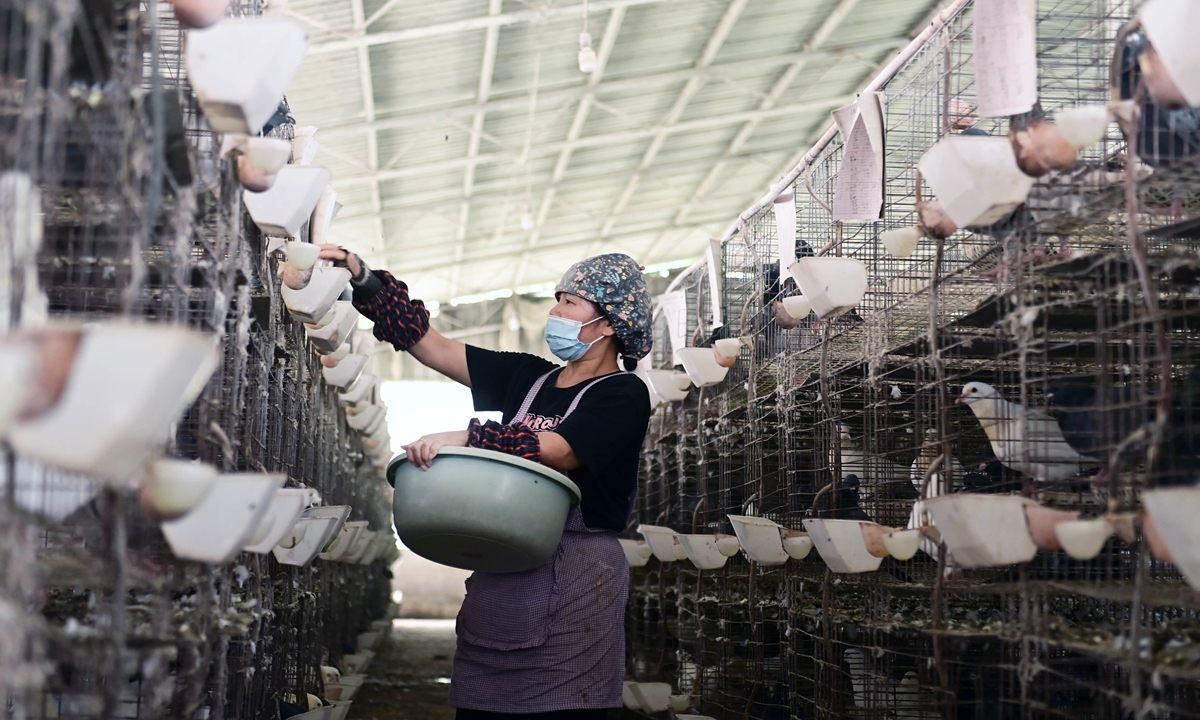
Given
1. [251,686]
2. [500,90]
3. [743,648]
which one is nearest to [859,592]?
[743,648]

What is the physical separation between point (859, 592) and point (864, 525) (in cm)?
162

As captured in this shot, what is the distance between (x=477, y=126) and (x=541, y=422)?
1009cm

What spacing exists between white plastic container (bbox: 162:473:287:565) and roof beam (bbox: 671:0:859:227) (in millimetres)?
11180

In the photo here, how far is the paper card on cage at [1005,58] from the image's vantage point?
3.48m

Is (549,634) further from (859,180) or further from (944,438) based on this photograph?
(859,180)

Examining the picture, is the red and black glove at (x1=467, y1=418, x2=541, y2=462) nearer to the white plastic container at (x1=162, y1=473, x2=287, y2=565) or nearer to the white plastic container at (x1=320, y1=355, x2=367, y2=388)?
the white plastic container at (x1=162, y1=473, x2=287, y2=565)

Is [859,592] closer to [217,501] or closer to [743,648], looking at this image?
[743,648]

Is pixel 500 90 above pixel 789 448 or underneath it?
above

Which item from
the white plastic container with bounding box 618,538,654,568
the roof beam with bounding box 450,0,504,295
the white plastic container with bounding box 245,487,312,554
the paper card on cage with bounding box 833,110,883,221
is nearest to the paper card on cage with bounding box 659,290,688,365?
the white plastic container with bounding box 618,538,654,568

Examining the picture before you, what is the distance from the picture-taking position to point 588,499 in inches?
149

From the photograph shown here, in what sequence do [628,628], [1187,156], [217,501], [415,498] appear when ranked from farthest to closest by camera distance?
1. [628,628]
2. [415,498]
3. [1187,156]
4. [217,501]

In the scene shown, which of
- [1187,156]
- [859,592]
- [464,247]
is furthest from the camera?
[464,247]

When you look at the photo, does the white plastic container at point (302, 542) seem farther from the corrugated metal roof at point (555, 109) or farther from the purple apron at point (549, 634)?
the corrugated metal roof at point (555, 109)

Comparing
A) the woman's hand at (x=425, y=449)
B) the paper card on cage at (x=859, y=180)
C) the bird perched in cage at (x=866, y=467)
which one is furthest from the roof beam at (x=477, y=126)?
the woman's hand at (x=425, y=449)
